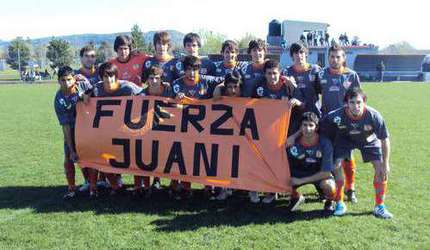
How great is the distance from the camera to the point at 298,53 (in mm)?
6188

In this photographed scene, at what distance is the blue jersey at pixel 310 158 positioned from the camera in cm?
574

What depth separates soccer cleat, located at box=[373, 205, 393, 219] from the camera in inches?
223

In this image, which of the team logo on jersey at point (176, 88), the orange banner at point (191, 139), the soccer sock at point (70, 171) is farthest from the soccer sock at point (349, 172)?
the soccer sock at point (70, 171)

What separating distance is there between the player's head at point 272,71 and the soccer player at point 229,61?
0.66 metres

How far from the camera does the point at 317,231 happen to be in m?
5.26

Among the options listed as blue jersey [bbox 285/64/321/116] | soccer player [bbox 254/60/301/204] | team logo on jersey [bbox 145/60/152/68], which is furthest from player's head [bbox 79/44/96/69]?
blue jersey [bbox 285/64/321/116]

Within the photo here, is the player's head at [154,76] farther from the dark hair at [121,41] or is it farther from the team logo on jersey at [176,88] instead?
the dark hair at [121,41]

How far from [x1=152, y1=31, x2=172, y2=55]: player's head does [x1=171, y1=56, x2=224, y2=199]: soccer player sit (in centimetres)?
68

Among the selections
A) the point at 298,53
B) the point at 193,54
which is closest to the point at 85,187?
the point at 193,54

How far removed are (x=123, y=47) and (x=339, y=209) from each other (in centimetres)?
390

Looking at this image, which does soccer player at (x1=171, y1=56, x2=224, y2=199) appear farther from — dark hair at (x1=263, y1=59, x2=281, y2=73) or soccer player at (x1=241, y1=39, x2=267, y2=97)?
dark hair at (x1=263, y1=59, x2=281, y2=73)

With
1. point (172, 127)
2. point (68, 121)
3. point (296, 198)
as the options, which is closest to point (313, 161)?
point (296, 198)

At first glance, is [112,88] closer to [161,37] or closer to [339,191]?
[161,37]

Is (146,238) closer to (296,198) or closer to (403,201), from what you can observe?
(296,198)
